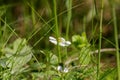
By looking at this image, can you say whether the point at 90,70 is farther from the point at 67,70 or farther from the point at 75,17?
the point at 75,17

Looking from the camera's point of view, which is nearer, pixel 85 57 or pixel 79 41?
pixel 85 57

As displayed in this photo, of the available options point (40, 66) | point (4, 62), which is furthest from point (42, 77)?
point (4, 62)

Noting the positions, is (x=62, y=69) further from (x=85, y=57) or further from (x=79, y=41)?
(x=79, y=41)

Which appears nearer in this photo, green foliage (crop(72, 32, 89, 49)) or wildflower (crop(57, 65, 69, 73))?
wildflower (crop(57, 65, 69, 73))

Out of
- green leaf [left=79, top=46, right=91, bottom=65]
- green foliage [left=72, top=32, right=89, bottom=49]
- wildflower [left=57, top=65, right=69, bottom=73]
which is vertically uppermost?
green foliage [left=72, top=32, right=89, bottom=49]

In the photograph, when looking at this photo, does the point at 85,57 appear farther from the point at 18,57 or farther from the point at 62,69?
the point at 18,57

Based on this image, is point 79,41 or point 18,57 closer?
point 18,57

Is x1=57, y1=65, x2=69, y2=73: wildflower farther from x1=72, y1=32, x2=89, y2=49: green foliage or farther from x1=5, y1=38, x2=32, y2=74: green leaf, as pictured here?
x1=72, y1=32, x2=89, y2=49: green foliage

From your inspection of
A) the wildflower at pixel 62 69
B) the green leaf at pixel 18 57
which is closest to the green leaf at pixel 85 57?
the wildflower at pixel 62 69

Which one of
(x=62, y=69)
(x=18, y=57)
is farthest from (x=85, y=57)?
(x=18, y=57)

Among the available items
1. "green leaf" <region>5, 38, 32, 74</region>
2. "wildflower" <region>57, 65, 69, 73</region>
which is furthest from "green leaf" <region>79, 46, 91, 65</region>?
A: "green leaf" <region>5, 38, 32, 74</region>

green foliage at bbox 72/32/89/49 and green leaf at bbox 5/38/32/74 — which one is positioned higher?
green foliage at bbox 72/32/89/49
